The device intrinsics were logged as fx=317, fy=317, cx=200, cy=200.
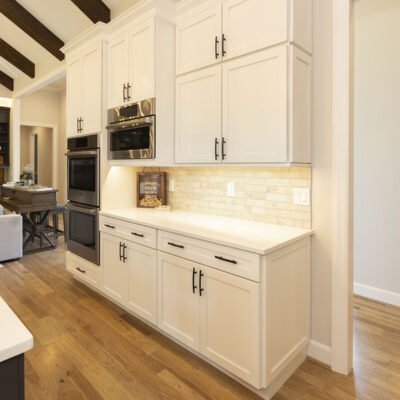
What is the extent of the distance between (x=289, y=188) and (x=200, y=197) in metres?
0.92

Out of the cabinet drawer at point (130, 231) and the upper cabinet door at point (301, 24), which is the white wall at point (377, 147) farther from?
the cabinet drawer at point (130, 231)

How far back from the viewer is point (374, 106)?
3.11 metres

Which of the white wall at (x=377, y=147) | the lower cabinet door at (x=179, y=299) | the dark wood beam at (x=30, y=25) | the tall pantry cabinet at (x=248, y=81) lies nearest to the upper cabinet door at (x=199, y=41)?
the tall pantry cabinet at (x=248, y=81)

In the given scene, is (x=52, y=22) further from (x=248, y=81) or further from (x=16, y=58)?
(x=248, y=81)

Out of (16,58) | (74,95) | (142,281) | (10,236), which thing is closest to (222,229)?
(142,281)

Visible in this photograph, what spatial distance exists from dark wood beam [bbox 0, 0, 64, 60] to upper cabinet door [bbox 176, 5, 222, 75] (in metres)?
2.88

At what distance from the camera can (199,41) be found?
2.43m

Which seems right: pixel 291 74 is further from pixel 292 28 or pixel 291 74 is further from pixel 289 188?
pixel 289 188

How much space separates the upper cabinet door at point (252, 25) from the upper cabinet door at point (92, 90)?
1.45 meters

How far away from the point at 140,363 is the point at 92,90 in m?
2.53

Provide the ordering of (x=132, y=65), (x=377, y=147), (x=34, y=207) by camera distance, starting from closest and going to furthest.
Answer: (x=132, y=65) → (x=377, y=147) → (x=34, y=207)

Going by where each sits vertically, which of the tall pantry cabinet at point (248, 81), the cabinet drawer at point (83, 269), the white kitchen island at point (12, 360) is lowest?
the cabinet drawer at point (83, 269)

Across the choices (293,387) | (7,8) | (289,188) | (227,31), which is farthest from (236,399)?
(7,8)

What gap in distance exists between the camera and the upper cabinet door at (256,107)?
6.37 ft
